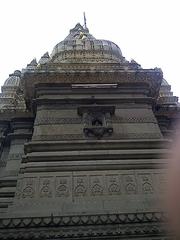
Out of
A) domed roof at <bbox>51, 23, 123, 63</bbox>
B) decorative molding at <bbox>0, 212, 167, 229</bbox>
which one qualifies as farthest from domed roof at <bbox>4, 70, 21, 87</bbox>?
decorative molding at <bbox>0, 212, 167, 229</bbox>

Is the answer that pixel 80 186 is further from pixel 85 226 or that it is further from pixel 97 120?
pixel 97 120

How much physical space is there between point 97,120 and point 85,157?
1.81 meters

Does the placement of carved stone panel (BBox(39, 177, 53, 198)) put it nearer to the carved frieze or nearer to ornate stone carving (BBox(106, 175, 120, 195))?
the carved frieze

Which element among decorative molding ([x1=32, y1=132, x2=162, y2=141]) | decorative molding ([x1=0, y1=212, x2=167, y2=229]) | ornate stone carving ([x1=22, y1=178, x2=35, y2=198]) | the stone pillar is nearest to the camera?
decorative molding ([x1=0, y1=212, x2=167, y2=229])

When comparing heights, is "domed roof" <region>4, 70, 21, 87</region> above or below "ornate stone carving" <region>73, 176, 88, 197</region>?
above

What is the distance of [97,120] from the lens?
11.4 meters

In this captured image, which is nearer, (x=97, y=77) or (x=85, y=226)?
(x=85, y=226)

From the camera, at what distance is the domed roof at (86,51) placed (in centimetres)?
1729

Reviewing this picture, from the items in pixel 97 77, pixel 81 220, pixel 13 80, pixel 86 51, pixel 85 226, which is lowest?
pixel 85 226

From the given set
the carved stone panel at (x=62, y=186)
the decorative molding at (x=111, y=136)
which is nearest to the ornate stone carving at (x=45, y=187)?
the carved stone panel at (x=62, y=186)

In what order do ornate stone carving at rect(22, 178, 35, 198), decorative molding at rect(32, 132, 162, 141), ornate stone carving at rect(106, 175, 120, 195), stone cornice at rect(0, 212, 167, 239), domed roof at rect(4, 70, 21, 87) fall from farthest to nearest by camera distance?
domed roof at rect(4, 70, 21, 87), decorative molding at rect(32, 132, 162, 141), ornate stone carving at rect(106, 175, 120, 195), ornate stone carving at rect(22, 178, 35, 198), stone cornice at rect(0, 212, 167, 239)

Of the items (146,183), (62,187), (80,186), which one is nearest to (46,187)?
(62,187)

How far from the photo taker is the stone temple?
782 centimetres

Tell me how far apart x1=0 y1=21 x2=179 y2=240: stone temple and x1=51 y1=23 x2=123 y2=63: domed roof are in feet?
7.21
